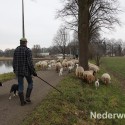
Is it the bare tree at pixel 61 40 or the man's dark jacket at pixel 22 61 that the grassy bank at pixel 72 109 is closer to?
the man's dark jacket at pixel 22 61

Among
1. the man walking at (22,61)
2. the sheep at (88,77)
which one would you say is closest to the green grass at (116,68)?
the sheep at (88,77)

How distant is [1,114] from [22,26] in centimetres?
2051

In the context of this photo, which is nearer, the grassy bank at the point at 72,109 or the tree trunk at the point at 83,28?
the grassy bank at the point at 72,109

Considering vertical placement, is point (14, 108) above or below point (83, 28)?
below

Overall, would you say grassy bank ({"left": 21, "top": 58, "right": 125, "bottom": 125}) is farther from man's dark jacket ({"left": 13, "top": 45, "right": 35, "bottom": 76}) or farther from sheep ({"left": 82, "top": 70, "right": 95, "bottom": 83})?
sheep ({"left": 82, "top": 70, "right": 95, "bottom": 83})

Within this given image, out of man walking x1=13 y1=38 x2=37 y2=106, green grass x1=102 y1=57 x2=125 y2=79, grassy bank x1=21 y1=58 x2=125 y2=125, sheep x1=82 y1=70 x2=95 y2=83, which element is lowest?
green grass x1=102 y1=57 x2=125 y2=79

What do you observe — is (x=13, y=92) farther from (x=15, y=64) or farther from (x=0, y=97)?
(x=15, y=64)

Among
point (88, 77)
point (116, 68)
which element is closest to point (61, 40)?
point (116, 68)

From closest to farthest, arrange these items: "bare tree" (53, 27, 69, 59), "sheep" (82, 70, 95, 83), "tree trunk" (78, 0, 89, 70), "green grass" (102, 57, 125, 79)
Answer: "sheep" (82, 70, 95, 83) < "tree trunk" (78, 0, 89, 70) < "green grass" (102, 57, 125, 79) < "bare tree" (53, 27, 69, 59)

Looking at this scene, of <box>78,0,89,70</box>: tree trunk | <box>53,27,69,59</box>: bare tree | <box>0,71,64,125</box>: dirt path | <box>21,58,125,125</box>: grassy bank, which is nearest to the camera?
<box>0,71,64,125</box>: dirt path

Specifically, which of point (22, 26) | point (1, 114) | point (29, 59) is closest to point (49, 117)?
point (1, 114)

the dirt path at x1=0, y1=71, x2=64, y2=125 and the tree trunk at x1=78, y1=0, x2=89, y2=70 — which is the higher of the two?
the tree trunk at x1=78, y1=0, x2=89, y2=70

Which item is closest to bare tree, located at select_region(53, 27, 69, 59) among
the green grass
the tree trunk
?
the green grass

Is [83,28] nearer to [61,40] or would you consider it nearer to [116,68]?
A: [116,68]
